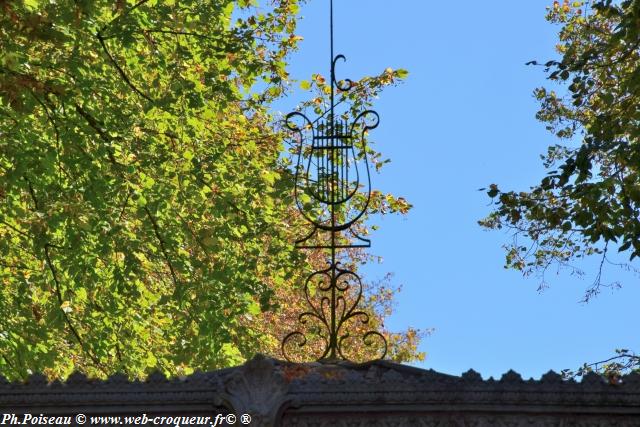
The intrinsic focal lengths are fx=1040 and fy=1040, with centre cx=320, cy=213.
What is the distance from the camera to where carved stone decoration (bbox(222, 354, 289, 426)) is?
7383 mm

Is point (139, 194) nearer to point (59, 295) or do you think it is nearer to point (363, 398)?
point (59, 295)

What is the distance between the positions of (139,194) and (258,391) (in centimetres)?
681

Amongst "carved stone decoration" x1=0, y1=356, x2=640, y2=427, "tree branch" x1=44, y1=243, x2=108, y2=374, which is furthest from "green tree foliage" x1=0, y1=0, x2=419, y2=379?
"carved stone decoration" x1=0, y1=356, x2=640, y2=427

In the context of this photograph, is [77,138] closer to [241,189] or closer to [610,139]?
[241,189]

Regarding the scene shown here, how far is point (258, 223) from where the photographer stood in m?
15.2

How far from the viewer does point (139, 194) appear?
45.3ft

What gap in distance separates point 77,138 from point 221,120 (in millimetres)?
3147

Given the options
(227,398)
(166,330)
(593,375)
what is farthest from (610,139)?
(166,330)

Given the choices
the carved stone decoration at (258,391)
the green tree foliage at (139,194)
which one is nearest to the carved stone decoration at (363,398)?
the carved stone decoration at (258,391)

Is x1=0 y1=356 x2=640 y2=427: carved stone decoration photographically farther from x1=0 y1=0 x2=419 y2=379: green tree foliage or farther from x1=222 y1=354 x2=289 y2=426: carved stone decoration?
x1=0 y1=0 x2=419 y2=379: green tree foliage

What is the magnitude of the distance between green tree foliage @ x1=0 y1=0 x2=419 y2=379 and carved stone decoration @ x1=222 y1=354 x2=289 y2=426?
6151 mm

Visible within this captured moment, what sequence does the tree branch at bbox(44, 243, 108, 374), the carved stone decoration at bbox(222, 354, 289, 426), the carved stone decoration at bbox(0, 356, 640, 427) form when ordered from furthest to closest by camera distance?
the tree branch at bbox(44, 243, 108, 374) → the carved stone decoration at bbox(222, 354, 289, 426) → the carved stone decoration at bbox(0, 356, 640, 427)

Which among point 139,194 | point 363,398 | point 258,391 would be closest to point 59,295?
point 139,194

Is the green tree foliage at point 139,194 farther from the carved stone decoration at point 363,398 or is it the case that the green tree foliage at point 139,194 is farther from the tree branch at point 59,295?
the carved stone decoration at point 363,398
